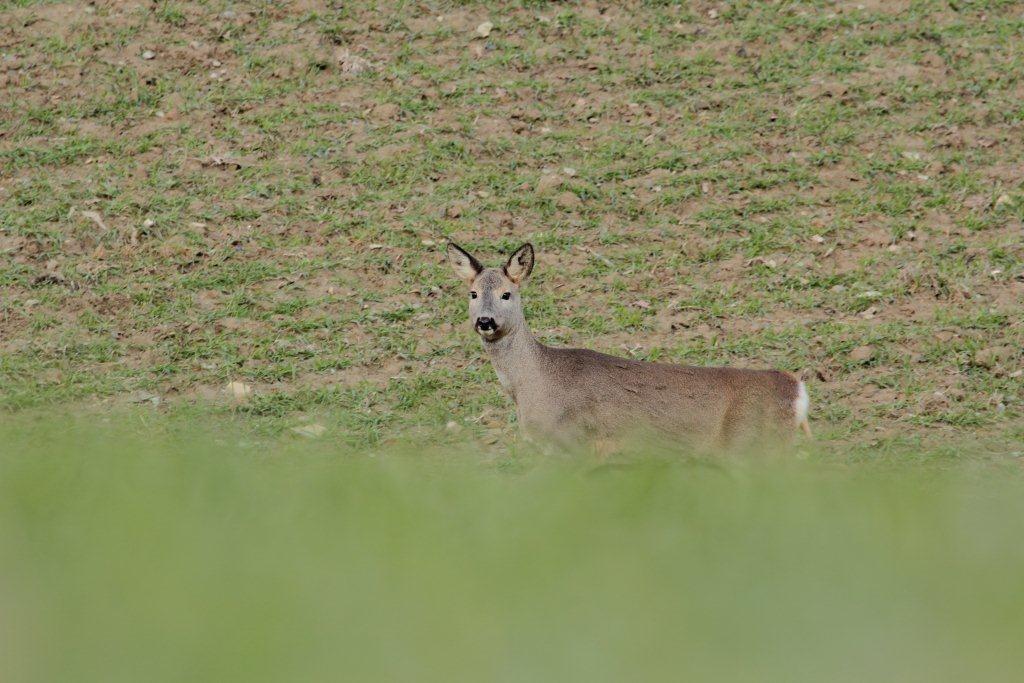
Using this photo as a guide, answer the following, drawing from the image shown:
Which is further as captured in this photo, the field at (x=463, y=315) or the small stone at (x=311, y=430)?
the small stone at (x=311, y=430)

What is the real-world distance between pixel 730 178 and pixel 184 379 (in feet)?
18.5

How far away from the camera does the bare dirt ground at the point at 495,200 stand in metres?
10.5

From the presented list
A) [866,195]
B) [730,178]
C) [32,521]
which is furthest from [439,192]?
[32,521]

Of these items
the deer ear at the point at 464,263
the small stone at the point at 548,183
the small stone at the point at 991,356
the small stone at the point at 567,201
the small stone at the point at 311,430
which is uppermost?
the small stone at the point at 548,183

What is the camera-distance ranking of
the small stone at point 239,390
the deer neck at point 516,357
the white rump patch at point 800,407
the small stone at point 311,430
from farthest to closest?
the small stone at point 239,390 → the small stone at point 311,430 → the deer neck at point 516,357 → the white rump patch at point 800,407

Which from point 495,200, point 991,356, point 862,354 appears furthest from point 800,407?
point 495,200

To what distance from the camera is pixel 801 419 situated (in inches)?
310

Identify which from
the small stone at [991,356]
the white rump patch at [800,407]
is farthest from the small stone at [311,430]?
the small stone at [991,356]

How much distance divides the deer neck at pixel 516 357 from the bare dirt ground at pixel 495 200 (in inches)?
41.4

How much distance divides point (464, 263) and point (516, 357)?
0.76 m

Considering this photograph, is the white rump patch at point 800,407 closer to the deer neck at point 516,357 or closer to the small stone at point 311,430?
the deer neck at point 516,357

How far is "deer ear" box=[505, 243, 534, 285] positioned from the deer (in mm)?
278

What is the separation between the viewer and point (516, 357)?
335 inches

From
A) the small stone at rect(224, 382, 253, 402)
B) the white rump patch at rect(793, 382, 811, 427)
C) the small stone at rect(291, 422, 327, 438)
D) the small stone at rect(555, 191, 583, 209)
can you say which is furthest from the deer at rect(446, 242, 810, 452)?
the small stone at rect(555, 191, 583, 209)
